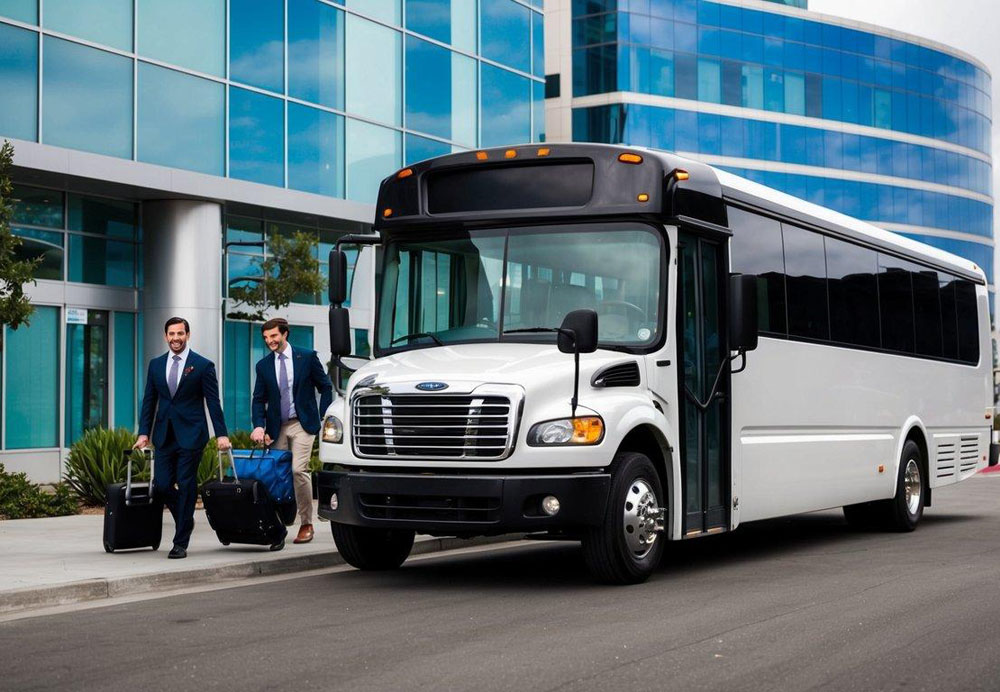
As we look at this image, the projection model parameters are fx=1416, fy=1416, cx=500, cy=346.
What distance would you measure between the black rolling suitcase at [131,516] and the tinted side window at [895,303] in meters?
7.85

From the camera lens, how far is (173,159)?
898 inches

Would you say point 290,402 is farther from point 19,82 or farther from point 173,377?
point 19,82

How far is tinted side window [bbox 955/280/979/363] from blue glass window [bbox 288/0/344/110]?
1250 cm

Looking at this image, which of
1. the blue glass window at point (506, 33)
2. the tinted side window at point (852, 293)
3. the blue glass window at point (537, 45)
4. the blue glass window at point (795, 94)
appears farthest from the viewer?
the blue glass window at point (795, 94)

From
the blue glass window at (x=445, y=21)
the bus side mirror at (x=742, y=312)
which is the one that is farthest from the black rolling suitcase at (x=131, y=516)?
the blue glass window at (x=445, y=21)

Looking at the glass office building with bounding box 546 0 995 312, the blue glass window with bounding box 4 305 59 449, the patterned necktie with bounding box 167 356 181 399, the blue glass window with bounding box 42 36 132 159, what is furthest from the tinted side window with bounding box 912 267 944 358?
the glass office building with bounding box 546 0 995 312

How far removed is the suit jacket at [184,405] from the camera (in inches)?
456

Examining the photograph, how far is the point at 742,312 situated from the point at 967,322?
8645 mm

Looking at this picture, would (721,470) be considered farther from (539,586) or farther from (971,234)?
(971,234)

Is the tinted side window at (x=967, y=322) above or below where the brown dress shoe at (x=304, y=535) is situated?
above

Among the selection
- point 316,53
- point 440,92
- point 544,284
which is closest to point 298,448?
point 544,284

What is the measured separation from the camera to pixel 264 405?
12.7 meters

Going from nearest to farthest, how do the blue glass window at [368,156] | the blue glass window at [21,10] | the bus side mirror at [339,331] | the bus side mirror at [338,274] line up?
the bus side mirror at [338,274]
the bus side mirror at [339,331]
the blue glass window at [21,10]
the blue glass window at [368,156]

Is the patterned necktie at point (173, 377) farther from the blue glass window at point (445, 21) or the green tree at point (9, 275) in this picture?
the blue glass window at point (445, 21)
